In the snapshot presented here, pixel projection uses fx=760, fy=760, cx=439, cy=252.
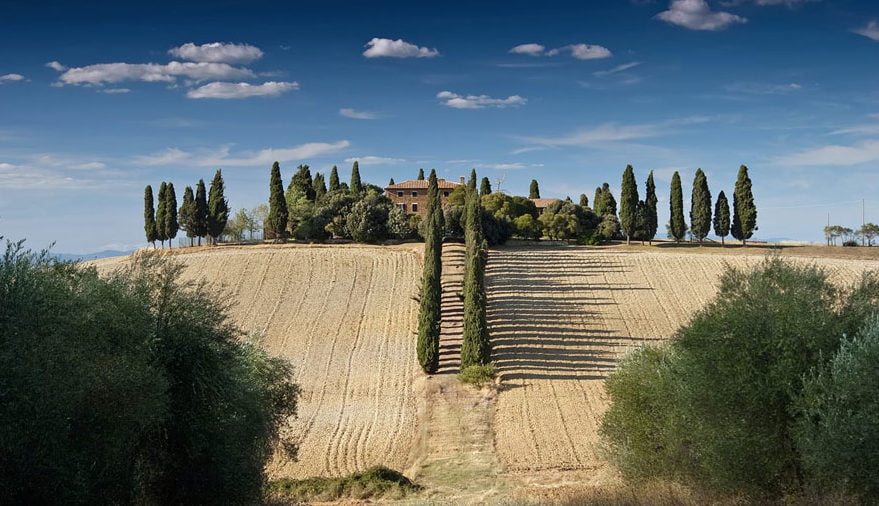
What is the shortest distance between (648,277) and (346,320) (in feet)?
83.7

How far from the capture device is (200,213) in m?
78.8

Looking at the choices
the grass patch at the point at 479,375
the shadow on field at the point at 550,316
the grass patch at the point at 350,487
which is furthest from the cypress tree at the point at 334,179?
the grass patch at the point at 350,487

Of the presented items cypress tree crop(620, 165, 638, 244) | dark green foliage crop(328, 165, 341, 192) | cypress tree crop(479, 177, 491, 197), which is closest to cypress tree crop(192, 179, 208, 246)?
dark green foliage crop(328, 165, 341, 192)

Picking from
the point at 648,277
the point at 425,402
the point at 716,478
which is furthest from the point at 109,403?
the point at 648,277

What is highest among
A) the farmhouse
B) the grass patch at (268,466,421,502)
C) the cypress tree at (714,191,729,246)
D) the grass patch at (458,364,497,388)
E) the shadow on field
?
the farmhouse

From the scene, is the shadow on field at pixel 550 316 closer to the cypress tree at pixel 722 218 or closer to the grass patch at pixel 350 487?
the grass patch at pixel 350 487

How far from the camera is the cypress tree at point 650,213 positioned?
3290 inches

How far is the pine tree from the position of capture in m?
83.6

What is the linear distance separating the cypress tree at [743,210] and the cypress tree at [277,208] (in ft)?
158

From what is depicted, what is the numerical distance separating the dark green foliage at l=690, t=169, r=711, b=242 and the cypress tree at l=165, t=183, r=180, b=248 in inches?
2201

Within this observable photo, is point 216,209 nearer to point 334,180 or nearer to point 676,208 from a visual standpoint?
point 334,180

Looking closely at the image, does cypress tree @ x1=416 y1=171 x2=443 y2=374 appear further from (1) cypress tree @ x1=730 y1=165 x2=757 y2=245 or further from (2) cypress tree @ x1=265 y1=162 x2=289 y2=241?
(1) cypress tree @ x1=730 y1=165 x2=757 y2=245

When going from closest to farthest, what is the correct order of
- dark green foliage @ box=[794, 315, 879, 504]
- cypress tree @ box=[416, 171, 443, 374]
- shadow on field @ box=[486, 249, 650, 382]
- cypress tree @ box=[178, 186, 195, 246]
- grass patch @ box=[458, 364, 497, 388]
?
dark green foliage @ box=[794, 315, 879, 504]
grass patch @ box=[458, 364, 497, 388]
cypress tree @ box=[416, 171, 443, 374]
shadow on field @ box=[486, 249, 650, 382]
cypress tree @ box=[178, 186, 195, 246]

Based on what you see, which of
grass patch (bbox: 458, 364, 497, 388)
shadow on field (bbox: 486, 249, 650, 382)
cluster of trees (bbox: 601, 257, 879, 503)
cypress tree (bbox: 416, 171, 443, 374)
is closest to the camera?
cluster of trees (bbox: 601, 257, 879, 503)
